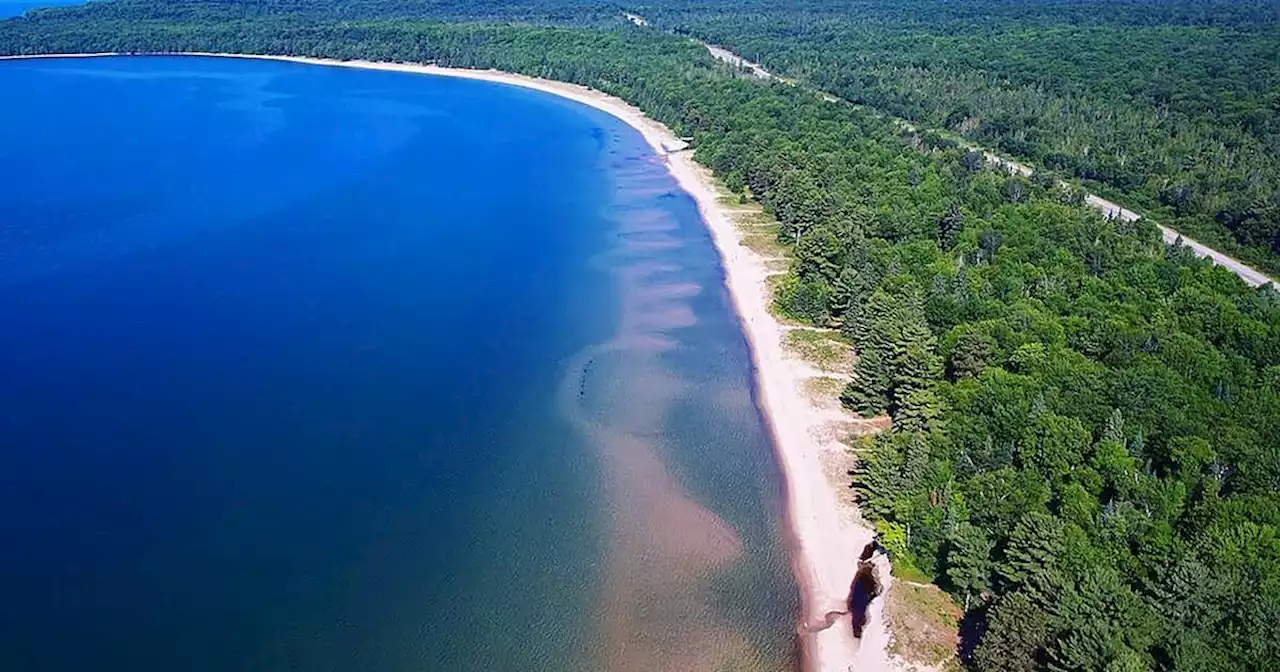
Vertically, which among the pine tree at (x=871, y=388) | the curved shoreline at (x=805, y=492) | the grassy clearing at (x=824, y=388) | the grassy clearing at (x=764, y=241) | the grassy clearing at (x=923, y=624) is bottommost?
the grassy clearing at (x=764, y=241)

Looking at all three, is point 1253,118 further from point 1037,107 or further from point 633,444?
point 633,444

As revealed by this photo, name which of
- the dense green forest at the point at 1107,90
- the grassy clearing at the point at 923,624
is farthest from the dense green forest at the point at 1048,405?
the dense green forest at the point at 1107,90

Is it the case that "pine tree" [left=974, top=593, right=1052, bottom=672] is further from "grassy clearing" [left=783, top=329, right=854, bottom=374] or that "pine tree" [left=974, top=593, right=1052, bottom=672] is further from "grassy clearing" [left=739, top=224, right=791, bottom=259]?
"grassy clearing" [left=739, top=224, right=791, bottom=259]

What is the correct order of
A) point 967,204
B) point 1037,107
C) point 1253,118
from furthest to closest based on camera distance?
point 1037,107
point 1253,118
point 967,204

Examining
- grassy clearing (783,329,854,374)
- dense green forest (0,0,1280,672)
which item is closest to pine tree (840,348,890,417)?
dense green forest (0,0,1280,672)

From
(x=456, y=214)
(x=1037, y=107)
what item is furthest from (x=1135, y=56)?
(x=456, y=214)

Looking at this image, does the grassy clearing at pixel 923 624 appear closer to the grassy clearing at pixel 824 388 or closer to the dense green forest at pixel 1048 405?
the dense green forest at pixel 1048 405
